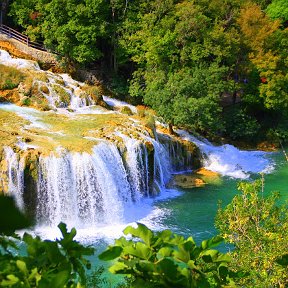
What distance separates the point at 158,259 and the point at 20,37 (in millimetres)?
23602

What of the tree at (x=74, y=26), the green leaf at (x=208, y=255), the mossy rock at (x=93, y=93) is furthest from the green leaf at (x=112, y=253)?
the tree at (x=74, y=26)

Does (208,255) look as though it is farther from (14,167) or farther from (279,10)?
(279,10)

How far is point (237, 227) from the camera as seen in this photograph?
7.29 meters

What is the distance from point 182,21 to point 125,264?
66.5 ft

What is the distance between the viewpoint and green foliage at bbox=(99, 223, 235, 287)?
73.2 inches

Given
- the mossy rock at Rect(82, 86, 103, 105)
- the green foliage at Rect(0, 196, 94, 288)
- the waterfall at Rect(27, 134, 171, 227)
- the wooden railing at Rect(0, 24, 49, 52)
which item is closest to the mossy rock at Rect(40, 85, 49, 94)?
the mossy rock at Rect(82, 86, 103, 105)

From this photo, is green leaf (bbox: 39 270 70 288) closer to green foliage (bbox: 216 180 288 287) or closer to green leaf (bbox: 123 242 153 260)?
green leaf (bbox: 123 242 153 260)

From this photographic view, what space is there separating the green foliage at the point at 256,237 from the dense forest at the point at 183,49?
476 inches

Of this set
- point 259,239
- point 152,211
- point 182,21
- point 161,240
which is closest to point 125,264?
point 161,240

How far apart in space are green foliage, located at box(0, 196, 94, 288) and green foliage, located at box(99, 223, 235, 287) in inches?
6.5

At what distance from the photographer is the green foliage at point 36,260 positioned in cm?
163

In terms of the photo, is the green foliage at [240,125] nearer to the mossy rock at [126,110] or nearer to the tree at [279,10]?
the mossy rock at [126,110]

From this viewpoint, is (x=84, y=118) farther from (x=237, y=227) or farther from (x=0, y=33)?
(x=237, y=227)

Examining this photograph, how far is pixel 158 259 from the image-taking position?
6.34ft
